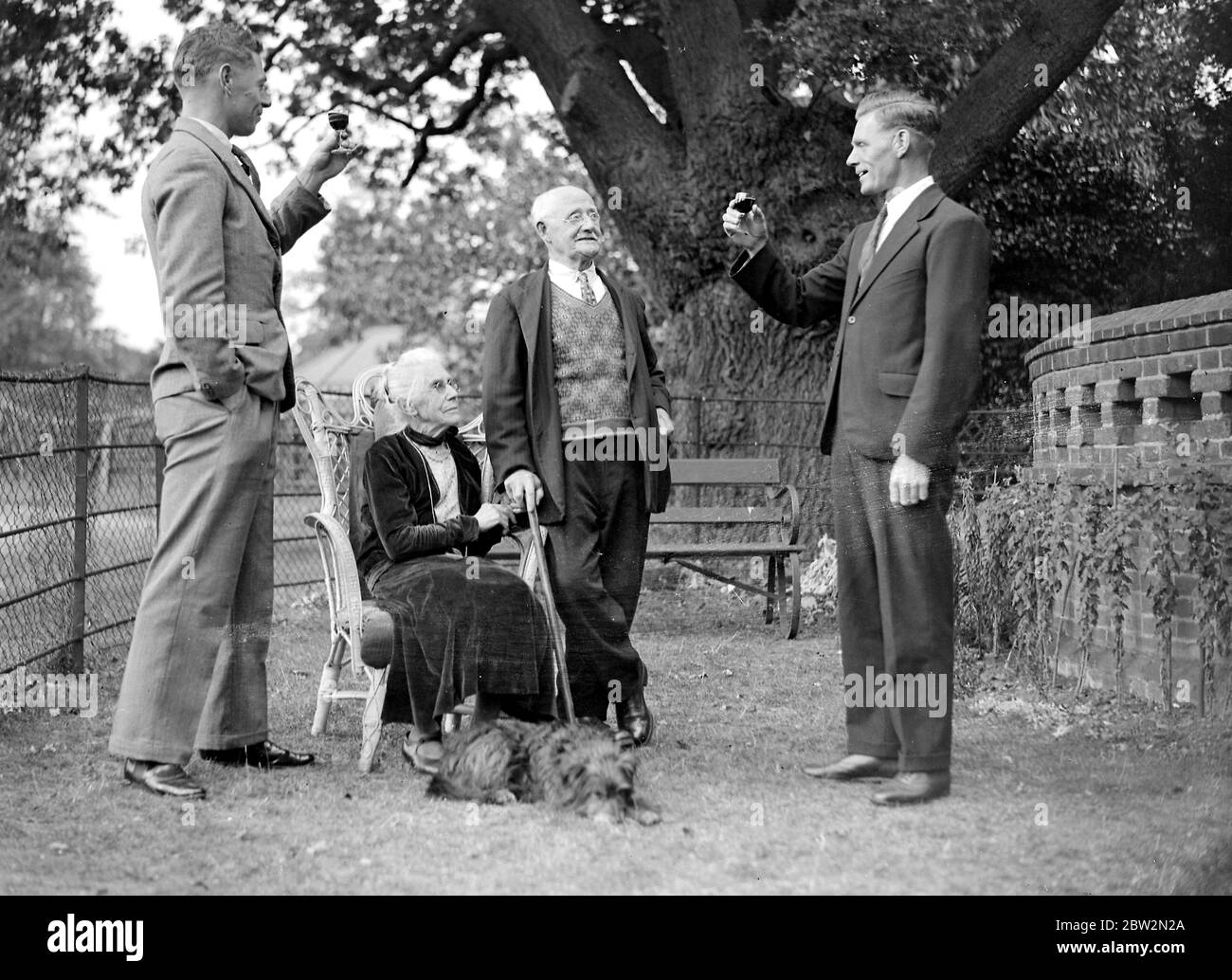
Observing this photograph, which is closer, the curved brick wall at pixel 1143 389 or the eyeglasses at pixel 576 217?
the eyeglasses at pixel 576 217

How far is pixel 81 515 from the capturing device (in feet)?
22.4

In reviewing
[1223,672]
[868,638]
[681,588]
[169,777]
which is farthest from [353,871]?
[681,588]

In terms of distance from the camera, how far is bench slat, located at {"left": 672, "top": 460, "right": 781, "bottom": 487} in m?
9.45

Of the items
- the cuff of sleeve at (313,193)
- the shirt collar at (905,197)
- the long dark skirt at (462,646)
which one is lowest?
the long dark skirt at (462,646)

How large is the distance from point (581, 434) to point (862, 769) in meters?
1.51

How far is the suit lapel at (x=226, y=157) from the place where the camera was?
446 cm

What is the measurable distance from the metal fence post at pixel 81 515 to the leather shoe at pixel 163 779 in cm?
257

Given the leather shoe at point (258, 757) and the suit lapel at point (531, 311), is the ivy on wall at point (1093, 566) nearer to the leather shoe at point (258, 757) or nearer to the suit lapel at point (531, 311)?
the suit lapel at point (531, 311)

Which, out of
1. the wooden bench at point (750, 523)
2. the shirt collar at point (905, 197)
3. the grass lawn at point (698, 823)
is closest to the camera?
the grass lawn at point (698, 823)

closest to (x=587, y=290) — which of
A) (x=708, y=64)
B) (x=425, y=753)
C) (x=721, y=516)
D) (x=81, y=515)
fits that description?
(x=425, y=753)

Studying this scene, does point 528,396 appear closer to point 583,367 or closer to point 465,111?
point 583,367

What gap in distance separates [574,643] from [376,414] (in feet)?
3.62

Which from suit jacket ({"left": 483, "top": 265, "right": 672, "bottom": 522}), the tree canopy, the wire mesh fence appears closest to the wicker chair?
suit jacket ({"left": 483, "top": 265, "right": 672, "bottom": 522})

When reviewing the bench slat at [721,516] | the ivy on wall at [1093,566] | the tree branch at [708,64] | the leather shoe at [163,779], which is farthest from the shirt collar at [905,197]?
the tree branch at [708,64]
